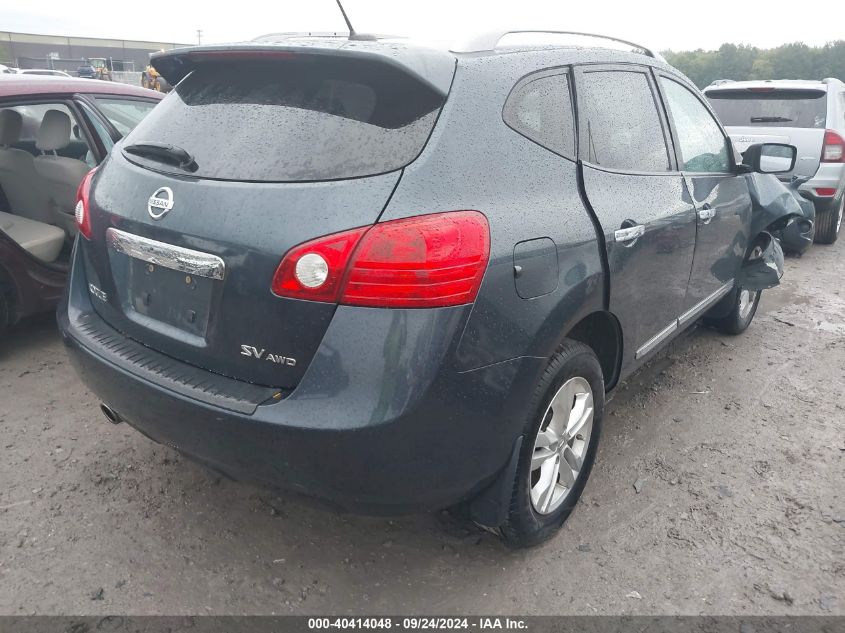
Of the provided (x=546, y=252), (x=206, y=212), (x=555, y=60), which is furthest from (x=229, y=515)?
(x=555, y=60)

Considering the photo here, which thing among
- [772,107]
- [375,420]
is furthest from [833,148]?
[375,420]

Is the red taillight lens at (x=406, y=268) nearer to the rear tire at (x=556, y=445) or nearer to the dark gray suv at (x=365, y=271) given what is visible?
the dark gray suv at (x=365, y=271)

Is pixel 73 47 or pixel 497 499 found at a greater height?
pixel 497 499

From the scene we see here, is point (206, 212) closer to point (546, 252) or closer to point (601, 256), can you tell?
point (546, 252)

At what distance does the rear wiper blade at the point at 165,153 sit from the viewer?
2.07 meters

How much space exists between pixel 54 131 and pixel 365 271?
3.67 meters

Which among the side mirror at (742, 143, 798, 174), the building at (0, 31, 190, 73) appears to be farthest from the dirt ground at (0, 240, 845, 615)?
the building at (0, 31, 190, 73)

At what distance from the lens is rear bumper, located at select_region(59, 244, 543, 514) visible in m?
1.73

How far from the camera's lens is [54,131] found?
14.4ft

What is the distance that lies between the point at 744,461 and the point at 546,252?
5.69ft

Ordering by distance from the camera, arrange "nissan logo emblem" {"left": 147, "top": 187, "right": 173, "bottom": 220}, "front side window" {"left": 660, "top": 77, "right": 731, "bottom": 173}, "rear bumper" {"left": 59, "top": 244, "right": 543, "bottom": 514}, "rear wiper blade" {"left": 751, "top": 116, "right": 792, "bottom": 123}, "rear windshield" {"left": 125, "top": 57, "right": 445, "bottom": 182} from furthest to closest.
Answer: "rear wiper blade" {"left": 751, "top": 116, "right": 792, "bottom": 123} < "front side window" {"left": 660, "top": 77, "right": 731, "bottom": 173} < "nissan logo emblem" {"left": 147, "top": 187, "right": 173, "bottom": 220} < "rear windshield" {"left": 125, "top": 57, "right": 445, "bottom": 182} < "rear bumper" {"left": 59, "top": 244, "right": 543, "bottom": 514}

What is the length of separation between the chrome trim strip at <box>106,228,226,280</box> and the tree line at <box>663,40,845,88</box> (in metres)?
38.2

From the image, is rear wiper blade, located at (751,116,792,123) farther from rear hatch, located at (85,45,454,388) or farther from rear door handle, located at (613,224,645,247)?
rear hatch, located at (85,45,454,388)

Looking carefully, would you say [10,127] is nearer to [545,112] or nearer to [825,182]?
[545,112]
